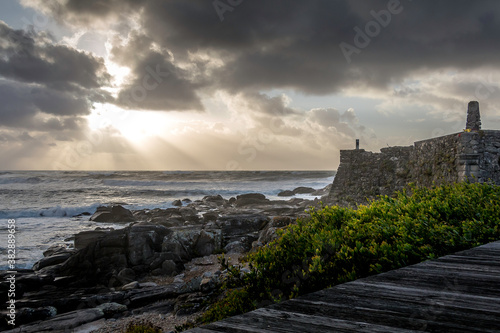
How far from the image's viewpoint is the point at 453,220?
4457mm

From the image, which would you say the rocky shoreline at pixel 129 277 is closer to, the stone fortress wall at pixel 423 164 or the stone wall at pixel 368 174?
the stone wall at pixel 368 174

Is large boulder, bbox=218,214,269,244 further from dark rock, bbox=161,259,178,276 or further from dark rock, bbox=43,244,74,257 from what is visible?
dark rock, bbox=43,244,74,257

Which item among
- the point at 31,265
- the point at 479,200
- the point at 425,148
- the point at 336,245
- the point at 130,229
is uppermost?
the point at 425,148

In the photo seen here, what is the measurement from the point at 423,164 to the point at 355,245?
8963 millimetres

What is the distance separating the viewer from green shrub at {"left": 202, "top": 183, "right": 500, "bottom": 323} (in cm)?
349

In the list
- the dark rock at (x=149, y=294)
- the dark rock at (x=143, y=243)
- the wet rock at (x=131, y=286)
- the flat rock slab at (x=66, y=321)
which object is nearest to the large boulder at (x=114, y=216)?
the dark rock at (x=143, y=243)

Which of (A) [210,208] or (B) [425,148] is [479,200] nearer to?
(B) [425,148]

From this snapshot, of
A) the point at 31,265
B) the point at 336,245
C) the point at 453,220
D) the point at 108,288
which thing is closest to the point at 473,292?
the point at 336,245

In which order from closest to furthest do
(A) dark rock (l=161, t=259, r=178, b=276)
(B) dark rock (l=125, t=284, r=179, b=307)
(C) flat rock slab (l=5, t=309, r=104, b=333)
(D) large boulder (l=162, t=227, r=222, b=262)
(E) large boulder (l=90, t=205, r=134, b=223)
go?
1. (C) flat rock slab (l=5, t=309, r=104, b=333)
2. (B) dark rock (l=125, t=284, r=179, b=307)
3. (A) dark rock (l=161, t=259, r=178, b=276)
4. (D) large boulder (l=162, t=227, r=222, b=262)
5. (E) large boulder (l=90, t=205, r=134, b=223)

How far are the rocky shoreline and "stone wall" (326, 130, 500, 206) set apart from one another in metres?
4.13

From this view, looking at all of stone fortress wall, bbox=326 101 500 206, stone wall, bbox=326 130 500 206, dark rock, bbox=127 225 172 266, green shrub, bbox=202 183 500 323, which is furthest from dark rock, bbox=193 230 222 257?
green shrub, bbox=202 183 500 323

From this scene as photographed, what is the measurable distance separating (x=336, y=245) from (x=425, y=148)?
923 cm

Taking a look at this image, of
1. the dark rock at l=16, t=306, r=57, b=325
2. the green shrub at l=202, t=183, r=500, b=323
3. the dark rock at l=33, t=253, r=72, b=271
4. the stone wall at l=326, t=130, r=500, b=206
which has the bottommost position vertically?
the dark rock at l=16, t=306, r=57, b=325

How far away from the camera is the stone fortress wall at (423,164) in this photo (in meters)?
8.59
